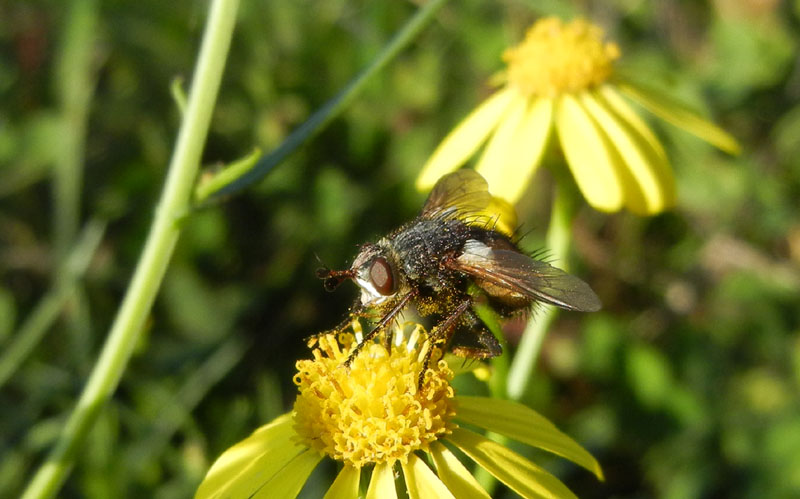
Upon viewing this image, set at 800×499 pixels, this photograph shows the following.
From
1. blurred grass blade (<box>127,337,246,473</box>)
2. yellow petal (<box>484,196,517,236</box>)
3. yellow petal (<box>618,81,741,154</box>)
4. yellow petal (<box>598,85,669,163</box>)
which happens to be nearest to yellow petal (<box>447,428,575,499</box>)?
yellow petal (<box>484,196,517,236</box>)

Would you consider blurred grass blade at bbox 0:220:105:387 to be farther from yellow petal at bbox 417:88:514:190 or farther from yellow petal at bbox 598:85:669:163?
yellow petal at bbox 598:85:669:163

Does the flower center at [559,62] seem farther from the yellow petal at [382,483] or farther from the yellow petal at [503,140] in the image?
the yellow petal at [382,483]

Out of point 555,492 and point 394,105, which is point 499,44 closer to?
point 394,105

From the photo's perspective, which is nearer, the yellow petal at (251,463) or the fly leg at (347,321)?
the yellow petal at (251,463)

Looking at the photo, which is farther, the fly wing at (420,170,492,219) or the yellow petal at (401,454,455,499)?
the fly wing at (420,170,492,219)

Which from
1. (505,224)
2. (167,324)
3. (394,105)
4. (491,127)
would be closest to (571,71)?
(491,127)

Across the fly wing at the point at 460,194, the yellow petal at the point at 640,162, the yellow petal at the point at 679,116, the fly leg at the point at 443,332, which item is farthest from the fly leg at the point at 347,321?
the yellow petal at the point at 679,116
